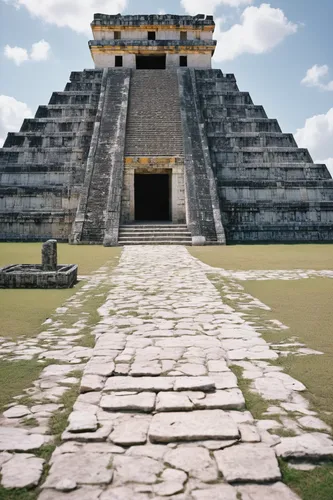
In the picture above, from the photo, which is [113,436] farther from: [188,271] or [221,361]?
[188,271]

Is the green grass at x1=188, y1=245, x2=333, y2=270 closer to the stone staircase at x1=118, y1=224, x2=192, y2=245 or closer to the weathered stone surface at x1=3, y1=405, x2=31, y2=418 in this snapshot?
the stone staircase at x1=118, y1=224, x2=192, y2=245

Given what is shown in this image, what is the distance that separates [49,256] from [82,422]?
634 centimetres

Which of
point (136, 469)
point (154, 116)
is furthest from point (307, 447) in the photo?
point (154, 116)

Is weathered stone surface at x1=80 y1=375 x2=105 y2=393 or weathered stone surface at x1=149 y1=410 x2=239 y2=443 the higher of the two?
weathered stone surface at x1=80 y1=375 x2=105 y2=393

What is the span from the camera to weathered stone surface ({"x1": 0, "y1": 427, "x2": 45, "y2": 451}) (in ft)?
9.02

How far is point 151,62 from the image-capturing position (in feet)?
107

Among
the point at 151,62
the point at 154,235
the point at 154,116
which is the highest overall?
the point at 151,62

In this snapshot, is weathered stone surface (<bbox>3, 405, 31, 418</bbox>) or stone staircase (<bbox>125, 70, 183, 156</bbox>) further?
stone staircase (<bbox>125, 70, 183, 156</bbox>)

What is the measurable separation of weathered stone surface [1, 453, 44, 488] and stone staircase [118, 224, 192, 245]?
14156 millimetres

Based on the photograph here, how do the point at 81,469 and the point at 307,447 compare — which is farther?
the point at 307,447

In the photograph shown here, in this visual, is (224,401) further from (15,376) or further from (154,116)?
(154,116)

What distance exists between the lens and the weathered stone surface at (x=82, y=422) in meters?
2.93

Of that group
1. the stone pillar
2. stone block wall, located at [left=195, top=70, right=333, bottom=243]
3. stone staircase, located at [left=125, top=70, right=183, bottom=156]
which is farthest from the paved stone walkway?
stone staircase, located at [left=125, top=70, right=183, bottom=156]

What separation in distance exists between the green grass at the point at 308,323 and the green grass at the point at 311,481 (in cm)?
59
